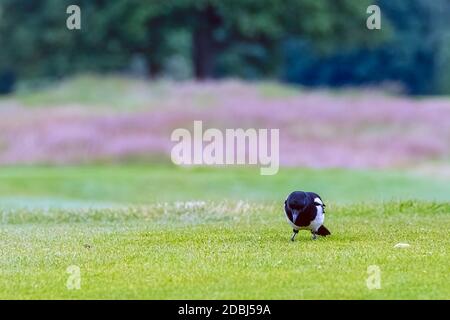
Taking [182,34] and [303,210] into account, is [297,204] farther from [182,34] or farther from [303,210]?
[182,34]

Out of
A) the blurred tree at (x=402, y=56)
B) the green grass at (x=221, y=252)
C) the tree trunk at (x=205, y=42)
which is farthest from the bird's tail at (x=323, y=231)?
the blurred tree at (x=402, y=56)

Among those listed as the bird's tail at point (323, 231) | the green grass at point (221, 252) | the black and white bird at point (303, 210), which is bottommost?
the green grass at point (221, 252)

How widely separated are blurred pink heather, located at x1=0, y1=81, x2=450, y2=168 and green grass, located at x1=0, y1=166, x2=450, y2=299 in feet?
48.2

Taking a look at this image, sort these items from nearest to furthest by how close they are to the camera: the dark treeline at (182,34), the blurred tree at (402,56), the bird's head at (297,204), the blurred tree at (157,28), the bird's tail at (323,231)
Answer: the bird's head at (297,204) < the bird's tail at (323,231) < the blurred tree at (157,28) < the dark treeline at (182,34) < the blurred tree at (402,56)

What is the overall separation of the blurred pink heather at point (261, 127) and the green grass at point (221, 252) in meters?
14.7

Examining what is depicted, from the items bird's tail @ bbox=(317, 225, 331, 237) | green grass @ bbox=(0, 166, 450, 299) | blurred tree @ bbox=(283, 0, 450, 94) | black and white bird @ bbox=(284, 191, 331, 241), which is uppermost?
blurred tree @ bbox=(283, 0, 450, 94)

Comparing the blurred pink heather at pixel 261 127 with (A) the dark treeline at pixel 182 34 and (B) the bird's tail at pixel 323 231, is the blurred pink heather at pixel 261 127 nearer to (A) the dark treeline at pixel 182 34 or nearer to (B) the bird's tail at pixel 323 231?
(A) the dark treeline at pixel 182 34

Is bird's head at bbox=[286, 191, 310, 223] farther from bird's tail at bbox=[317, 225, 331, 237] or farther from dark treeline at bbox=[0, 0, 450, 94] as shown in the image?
dark treeline at bbox=[0, 0, 450, 94]

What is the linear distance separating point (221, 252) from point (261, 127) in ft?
68.4

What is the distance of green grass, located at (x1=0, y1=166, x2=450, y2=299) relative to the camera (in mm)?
8969

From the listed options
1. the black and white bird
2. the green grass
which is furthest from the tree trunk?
the black and white bird

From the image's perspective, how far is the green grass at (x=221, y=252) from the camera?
29.4ft

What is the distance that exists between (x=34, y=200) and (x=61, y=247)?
434 inches

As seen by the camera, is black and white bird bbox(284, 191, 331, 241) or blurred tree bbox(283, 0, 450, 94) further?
blurred tree bbox(283, 0, 450, 94)
